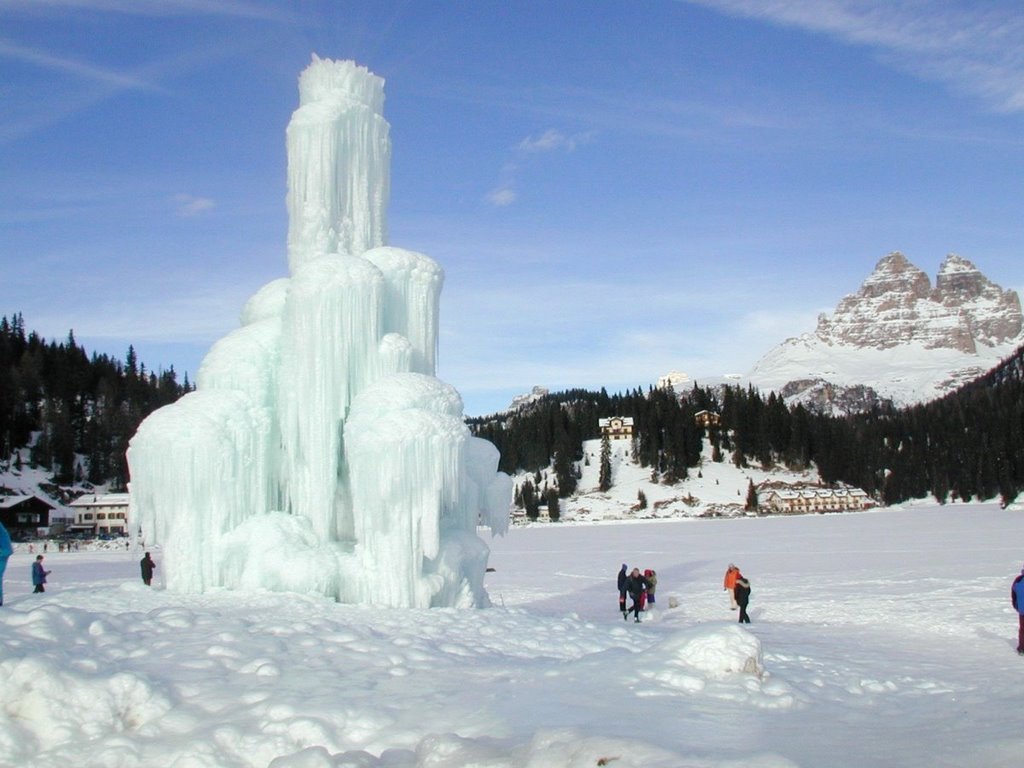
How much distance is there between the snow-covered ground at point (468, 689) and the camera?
284 inches

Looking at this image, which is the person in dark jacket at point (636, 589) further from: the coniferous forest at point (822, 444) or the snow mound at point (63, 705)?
the coniferous forest at point (822, 444)

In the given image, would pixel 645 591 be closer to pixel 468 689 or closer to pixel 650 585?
pixel 650 585

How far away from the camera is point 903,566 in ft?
99.7

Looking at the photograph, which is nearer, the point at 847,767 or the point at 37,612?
the point at 847,767

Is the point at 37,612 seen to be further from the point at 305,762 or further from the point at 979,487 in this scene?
the point at 979,487

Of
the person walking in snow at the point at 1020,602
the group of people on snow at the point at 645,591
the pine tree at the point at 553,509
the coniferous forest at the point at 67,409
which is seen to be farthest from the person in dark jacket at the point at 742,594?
the coniferous forest at the point at 67,409

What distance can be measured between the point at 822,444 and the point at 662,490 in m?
26.7

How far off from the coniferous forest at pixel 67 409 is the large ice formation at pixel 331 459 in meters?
98.5

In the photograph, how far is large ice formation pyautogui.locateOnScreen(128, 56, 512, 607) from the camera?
15.4m

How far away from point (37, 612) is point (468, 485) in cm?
916

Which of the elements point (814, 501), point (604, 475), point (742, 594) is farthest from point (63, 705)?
point (604, 475)

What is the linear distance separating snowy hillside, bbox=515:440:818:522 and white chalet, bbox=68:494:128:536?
49949mm

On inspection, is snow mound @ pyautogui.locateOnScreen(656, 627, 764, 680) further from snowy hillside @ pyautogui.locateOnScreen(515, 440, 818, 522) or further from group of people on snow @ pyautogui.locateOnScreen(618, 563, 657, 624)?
snowy hillside @ pyautogui.locateOnScreen(515, 440, 818, 522)

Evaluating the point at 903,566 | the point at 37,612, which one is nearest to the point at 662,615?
the point at 903,566
